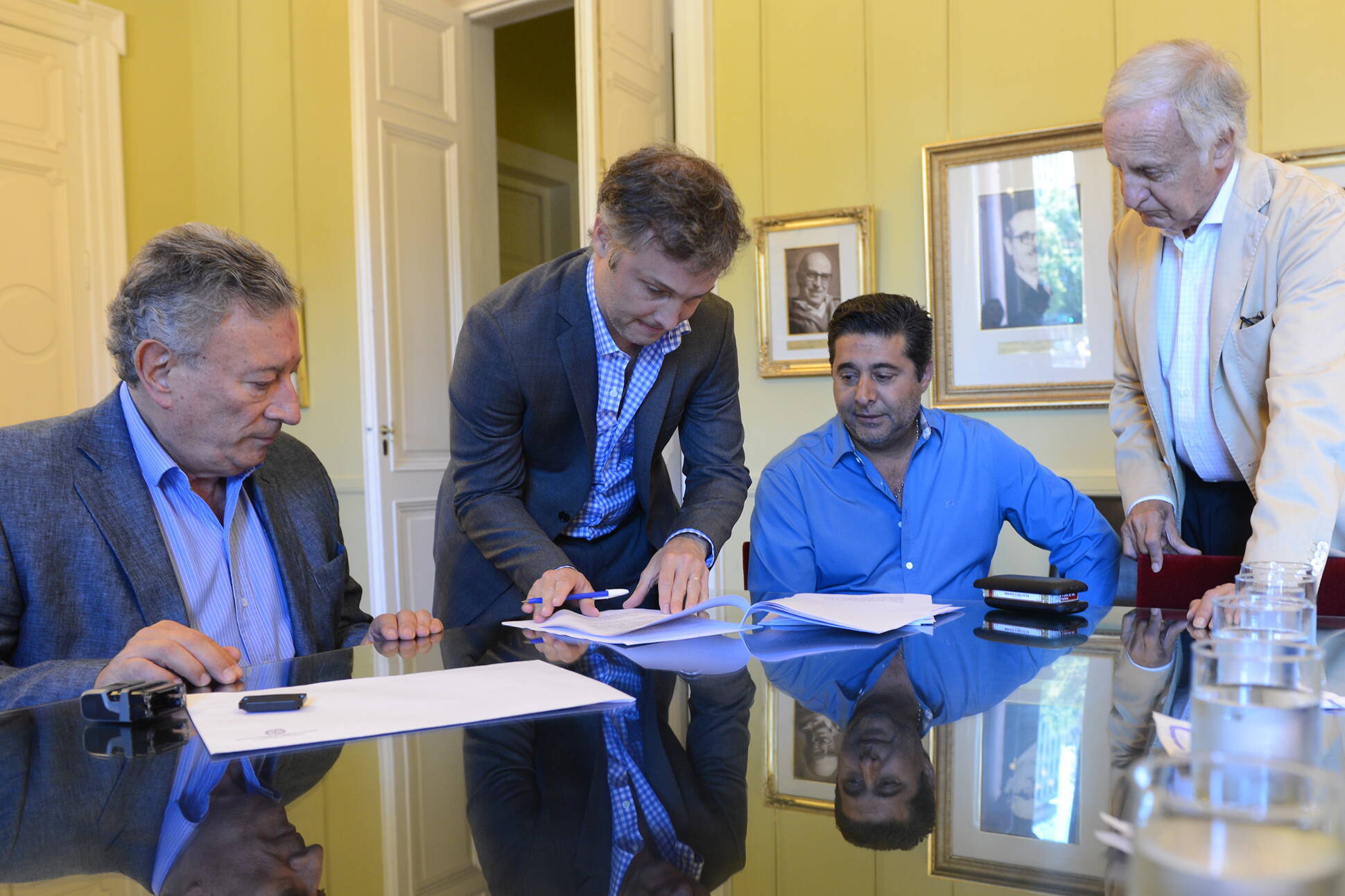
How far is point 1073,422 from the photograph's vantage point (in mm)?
3758

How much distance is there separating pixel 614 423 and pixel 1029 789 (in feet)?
4.30

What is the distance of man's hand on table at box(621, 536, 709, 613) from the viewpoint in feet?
5.64

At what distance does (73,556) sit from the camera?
141 centimetres

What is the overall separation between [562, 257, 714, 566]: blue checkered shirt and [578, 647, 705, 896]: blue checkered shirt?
2.87 feet

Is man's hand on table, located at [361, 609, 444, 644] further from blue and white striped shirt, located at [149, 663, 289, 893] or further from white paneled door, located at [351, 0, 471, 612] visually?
white paneled door, located at [351, 0, 471, 612]

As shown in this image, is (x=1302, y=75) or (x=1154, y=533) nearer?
(x=1154, y=533)

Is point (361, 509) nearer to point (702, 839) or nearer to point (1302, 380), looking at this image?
point (1302, 380)

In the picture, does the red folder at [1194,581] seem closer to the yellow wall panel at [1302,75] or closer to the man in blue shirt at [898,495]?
the man in blue shirt at [898,495]

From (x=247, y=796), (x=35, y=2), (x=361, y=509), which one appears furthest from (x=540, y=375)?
(x=35, y=2)

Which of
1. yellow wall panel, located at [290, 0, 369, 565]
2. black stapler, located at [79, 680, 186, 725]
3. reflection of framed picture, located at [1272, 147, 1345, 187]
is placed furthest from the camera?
yellow wall panel, located at [290, 0, 369, 565]

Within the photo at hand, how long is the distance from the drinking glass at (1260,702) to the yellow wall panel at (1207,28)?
338 centimetres

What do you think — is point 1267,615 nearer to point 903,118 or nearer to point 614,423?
point 614,423

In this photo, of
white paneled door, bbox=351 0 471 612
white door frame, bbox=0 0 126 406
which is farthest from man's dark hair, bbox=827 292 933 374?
white door frame, bbox=0 0 126 406

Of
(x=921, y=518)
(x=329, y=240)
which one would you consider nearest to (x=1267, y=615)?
(x=921, y=518)
